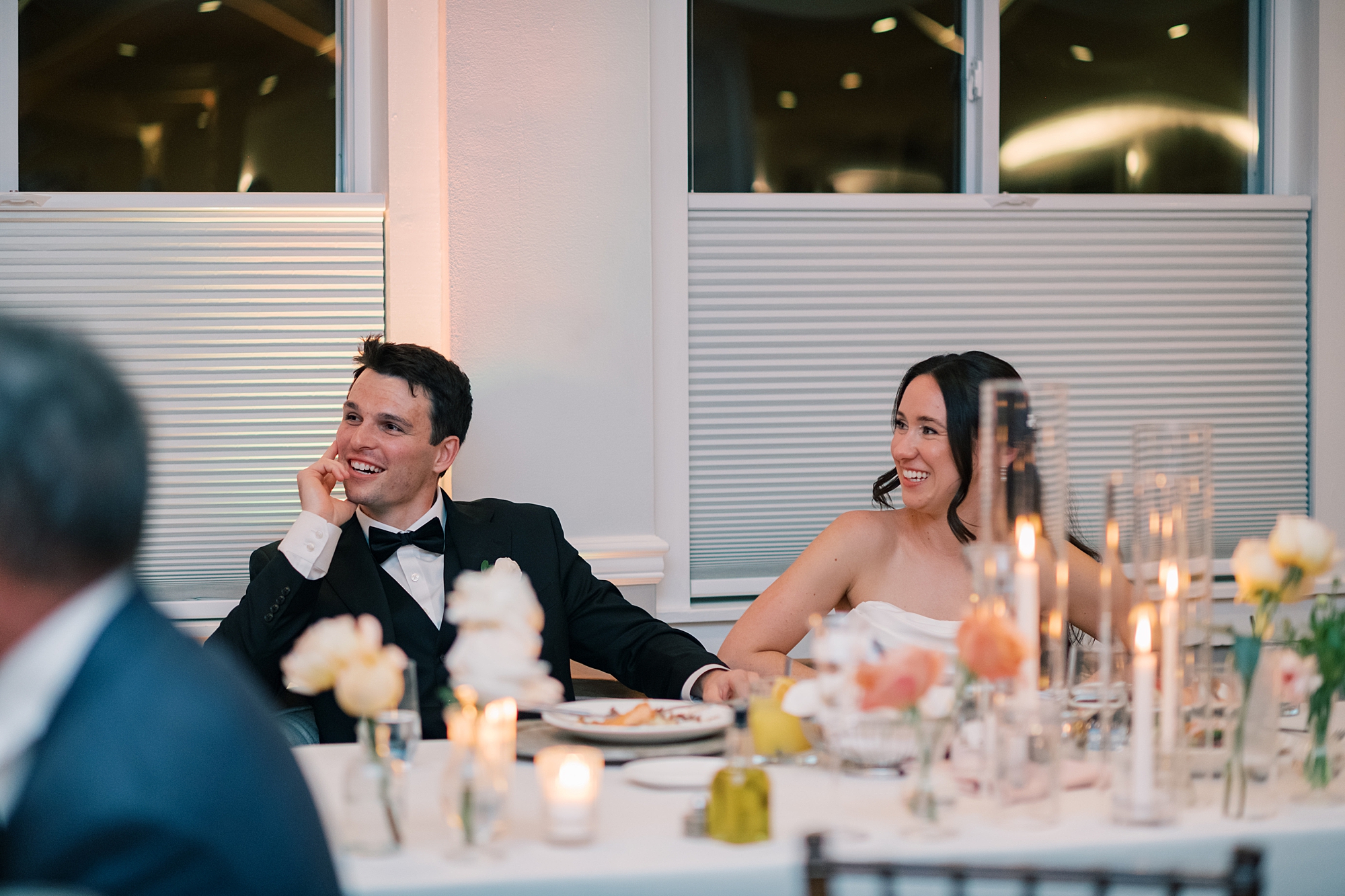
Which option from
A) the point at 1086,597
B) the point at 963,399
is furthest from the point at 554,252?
the point at 1086,597

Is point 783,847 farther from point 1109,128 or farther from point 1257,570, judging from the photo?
point 1109,128

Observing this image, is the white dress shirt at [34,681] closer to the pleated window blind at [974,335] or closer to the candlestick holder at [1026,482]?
the candlestick holder at [1026,482]

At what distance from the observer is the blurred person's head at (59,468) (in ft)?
2.82

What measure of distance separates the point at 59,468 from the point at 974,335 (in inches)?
121

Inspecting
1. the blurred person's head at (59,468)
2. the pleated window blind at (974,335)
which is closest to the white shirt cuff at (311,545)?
the pleated window blind at (974,335)

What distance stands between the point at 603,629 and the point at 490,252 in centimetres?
107

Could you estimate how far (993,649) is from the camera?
1.38 m

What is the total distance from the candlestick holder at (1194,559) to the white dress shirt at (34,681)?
1.31 metres

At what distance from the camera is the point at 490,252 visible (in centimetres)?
316

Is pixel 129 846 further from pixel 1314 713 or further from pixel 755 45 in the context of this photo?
pixel 755 45

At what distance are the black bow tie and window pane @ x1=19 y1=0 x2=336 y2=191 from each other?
1237mm

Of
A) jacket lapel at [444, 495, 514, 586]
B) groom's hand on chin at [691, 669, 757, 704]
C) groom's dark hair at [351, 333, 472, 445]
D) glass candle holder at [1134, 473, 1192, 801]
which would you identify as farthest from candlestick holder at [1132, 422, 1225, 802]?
groom's dark hair at [351, 333, 472, 445]

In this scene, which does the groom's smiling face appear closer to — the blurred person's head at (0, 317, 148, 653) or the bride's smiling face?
the bride's smiling face

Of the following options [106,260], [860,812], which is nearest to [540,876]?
[860,812]
